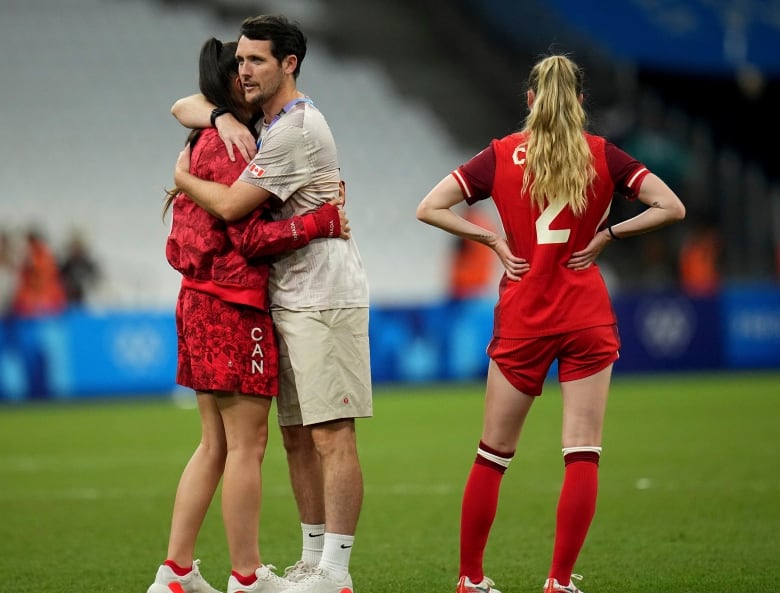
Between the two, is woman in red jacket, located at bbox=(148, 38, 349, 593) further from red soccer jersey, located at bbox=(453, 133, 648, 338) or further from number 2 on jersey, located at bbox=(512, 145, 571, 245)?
number 2 on jersey, located at bbox=(512, 145, 571, 245)

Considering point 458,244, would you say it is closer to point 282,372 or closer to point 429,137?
point 429,137

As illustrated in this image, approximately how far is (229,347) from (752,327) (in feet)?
48.0

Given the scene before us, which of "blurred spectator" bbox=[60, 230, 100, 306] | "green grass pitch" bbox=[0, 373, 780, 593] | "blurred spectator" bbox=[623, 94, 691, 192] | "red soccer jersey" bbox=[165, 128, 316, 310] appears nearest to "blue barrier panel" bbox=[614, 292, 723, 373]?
"green grass pitch" bbox=[0, 373, 780, 593]

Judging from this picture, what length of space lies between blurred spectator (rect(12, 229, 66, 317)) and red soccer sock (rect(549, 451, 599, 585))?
552 inches

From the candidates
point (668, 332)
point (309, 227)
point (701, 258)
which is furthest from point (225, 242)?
point (701, 258)

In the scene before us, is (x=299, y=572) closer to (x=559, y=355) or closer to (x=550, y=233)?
(x=559, y=355)

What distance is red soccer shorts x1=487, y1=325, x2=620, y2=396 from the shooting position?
18.2 ft

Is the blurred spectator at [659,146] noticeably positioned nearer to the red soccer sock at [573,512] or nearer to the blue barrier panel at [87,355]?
the blue barrier panel at [87,355]

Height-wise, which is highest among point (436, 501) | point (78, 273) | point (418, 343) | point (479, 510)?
point (78, 273)

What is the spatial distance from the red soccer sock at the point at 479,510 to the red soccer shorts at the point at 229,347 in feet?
3.12

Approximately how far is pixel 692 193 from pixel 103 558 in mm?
17677

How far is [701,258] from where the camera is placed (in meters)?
21.2

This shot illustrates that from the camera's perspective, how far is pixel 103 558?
703 centimetres

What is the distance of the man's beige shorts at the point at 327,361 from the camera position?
562 centimetres
